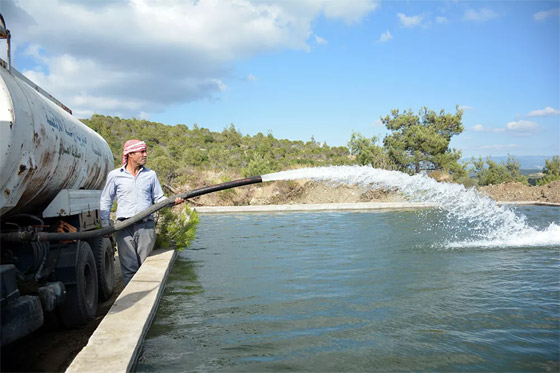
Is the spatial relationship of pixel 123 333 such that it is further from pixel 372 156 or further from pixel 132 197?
pixel 372 156

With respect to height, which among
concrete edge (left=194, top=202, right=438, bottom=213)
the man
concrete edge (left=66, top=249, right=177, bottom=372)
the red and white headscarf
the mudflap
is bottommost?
concrete edge (left=66, top=249, right=177, bottom=372)

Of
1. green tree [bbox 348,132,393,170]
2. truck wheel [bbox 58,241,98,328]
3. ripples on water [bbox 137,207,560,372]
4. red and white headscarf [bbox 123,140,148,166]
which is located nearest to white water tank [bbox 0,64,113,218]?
red and white headscarf [bbox 123,140,148,166]

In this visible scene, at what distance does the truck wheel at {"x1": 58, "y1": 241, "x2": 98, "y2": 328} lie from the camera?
512 cm

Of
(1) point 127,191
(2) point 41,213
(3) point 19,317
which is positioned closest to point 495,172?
(1) point 127,191

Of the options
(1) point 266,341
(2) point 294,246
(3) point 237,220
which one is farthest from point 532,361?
(3) point 237,220

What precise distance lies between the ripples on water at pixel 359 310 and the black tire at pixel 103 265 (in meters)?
0.88

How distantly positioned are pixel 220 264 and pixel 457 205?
56.2 ft

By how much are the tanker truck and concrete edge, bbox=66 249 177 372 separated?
497 mm

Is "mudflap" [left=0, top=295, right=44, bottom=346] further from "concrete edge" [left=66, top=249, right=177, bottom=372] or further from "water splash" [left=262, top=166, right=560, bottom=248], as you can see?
"water splash" [left=262, top=166, right=560, bottom=248]

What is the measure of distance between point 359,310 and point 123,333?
10.0 ft

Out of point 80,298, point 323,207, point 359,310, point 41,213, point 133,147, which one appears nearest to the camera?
point 80,298

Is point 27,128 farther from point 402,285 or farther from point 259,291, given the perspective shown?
point 402,285

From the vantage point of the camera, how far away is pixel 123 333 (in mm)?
4418

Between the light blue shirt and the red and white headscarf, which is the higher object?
the red and white headscarf
